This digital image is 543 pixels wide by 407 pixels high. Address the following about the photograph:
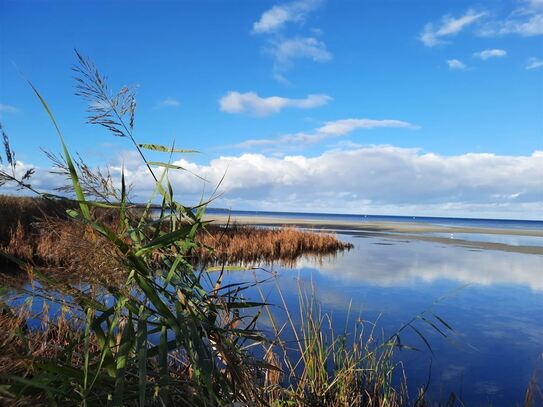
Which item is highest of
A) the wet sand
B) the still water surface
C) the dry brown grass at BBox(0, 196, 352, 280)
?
the dry brown grass at BBox(0, 196, 352, 280)

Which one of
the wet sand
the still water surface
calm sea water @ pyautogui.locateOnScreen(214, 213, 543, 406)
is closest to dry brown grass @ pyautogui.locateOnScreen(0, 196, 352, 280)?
calm sea water @ pyautogui.locateOnScreen(214, 213, 543, 406)

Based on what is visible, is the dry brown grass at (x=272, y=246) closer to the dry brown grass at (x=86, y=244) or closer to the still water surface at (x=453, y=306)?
the dry brown grass at (x=86, y=244)

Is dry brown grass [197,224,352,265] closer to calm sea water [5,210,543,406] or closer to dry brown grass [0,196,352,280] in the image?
dry brown grass [0,196,352,280]

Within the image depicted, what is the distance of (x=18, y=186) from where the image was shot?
1.99m

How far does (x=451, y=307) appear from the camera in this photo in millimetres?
10023

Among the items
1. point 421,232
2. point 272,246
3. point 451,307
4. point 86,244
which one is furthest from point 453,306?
point 421,232

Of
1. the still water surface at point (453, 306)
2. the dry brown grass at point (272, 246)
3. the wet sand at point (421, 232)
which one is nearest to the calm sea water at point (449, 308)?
the still water surface at point (453, 306)

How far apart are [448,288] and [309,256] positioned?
7.68m

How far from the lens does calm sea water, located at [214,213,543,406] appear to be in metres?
5.79

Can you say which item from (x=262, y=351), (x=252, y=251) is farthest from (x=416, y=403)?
(x=252, y=251)

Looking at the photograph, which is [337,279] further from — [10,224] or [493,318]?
[10,224]

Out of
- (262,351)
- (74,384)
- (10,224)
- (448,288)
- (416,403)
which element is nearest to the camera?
(74,384)

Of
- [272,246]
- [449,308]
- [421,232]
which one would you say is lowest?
[449,308]

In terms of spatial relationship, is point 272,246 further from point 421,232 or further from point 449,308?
point 421,232
